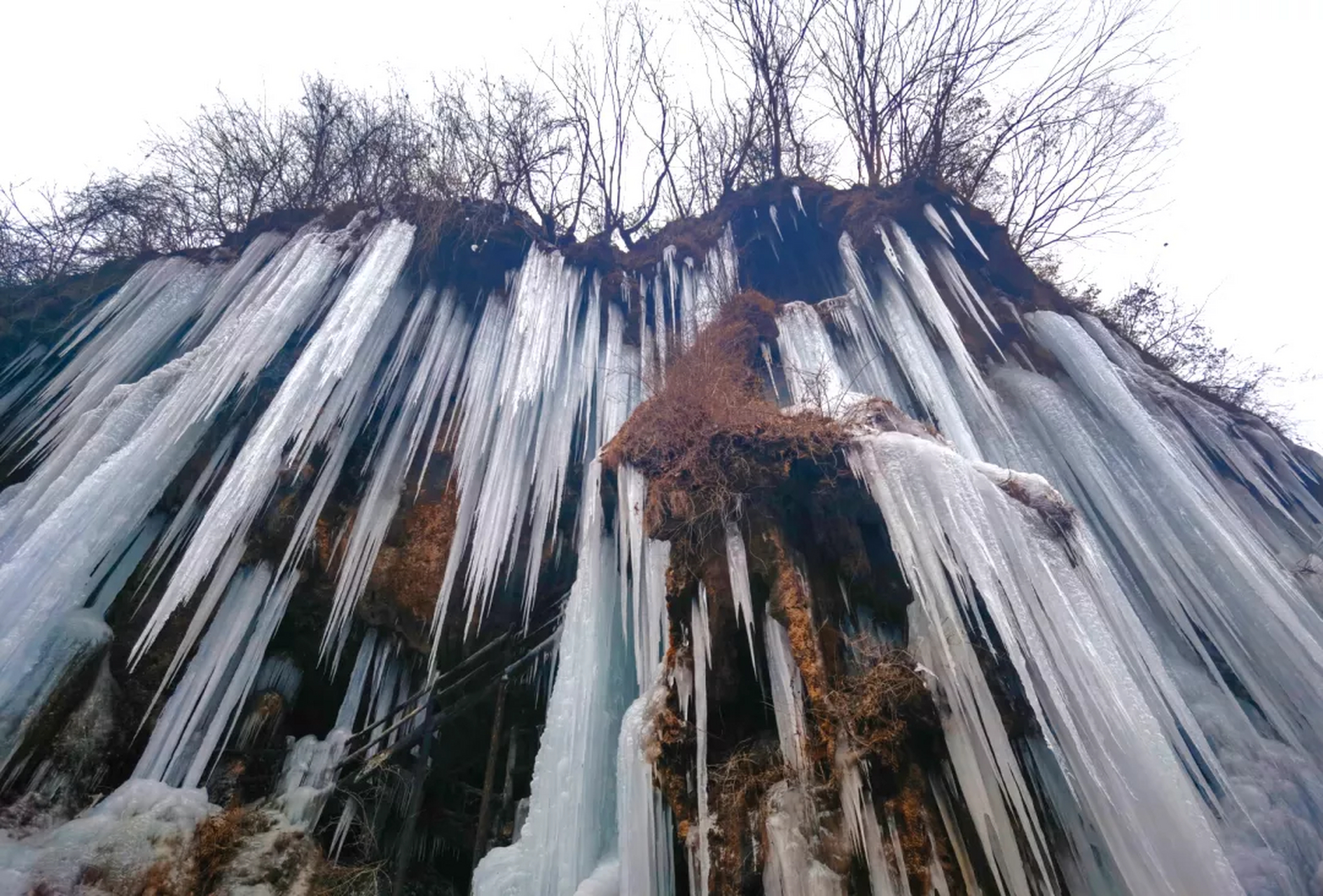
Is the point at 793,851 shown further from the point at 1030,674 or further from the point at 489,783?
the point at 489,783

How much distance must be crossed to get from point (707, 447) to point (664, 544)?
84cm

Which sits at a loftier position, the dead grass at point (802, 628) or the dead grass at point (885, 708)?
the dead grass at point (802, 628)

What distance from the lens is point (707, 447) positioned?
4.68m

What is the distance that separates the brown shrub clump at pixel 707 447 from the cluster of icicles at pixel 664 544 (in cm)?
26

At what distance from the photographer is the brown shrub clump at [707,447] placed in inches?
178

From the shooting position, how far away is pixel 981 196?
1018cm

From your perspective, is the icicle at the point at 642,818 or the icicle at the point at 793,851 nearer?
the icicle at the point at 793,851

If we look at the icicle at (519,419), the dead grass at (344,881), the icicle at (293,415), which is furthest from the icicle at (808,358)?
the dead grass at (344,881)

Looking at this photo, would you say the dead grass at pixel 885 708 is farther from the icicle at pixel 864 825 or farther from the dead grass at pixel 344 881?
the dead grass at pixel 344 881

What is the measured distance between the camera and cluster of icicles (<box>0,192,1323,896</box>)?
3.13 metres

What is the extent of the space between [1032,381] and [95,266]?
13.4m

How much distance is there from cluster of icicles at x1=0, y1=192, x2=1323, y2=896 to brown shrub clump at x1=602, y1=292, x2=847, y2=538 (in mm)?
258

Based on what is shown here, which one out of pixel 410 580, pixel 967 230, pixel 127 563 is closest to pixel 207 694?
pixel 127 563

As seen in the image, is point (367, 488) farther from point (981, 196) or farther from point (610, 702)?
point (981, 196)
